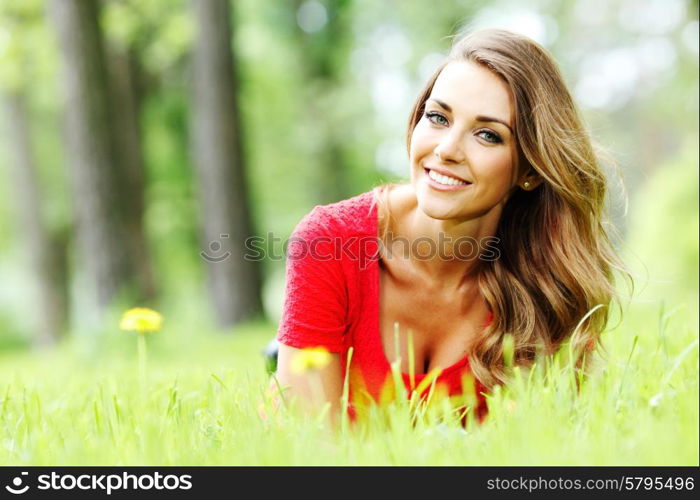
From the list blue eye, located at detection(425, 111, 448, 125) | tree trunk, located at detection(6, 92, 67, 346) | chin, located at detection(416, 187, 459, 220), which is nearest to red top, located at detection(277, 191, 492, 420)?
chin, located at detection(416, 187, 459, 220)

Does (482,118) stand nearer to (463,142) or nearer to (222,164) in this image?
(463,142)

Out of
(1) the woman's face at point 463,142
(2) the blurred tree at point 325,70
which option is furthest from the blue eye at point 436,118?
(2) the blurred tree at point 325,70

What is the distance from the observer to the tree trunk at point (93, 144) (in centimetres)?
692

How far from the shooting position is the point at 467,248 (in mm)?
2801

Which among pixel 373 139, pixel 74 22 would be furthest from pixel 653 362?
pixel 373 139

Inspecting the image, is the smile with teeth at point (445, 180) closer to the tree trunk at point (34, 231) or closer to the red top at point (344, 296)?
the red top at point (344, 296)

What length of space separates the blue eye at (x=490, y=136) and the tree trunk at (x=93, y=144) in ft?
17.2

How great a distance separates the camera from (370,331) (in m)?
2.65

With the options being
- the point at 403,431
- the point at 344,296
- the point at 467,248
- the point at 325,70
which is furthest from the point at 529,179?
the point at 325,70

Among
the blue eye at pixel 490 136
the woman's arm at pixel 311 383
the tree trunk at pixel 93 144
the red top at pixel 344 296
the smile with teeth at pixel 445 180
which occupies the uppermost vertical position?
the tree trunk at pixel 93 144

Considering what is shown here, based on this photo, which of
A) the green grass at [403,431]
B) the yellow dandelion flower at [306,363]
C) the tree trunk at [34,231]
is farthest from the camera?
the tree trunk at [34,231]

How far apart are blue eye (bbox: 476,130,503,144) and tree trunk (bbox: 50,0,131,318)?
526 centimetres

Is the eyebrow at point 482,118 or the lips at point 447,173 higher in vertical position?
the eyebrow at point 482,118

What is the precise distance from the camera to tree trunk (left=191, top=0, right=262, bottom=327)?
340 inches
